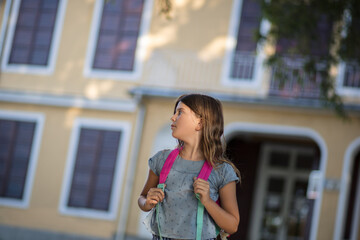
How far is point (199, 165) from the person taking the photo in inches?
119

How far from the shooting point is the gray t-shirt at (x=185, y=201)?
9.63 feet

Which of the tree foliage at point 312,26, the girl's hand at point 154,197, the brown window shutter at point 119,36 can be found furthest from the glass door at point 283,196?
the girl's hand at point 154,197

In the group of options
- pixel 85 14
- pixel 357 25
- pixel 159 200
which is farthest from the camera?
pixel 85 14

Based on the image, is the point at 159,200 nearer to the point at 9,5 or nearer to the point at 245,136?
the point at 245,136

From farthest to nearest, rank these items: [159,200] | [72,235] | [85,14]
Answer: [85,14], [72,235], [159,200]

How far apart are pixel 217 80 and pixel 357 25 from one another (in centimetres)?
350

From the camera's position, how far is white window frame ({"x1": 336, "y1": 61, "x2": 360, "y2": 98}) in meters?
12.8

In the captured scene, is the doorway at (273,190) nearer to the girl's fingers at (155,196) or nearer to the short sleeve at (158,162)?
the short sleeve at (158,162)

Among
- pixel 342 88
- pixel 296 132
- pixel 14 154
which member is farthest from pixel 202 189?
pixel 14 154

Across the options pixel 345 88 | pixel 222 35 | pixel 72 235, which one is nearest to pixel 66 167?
pixel 72 235

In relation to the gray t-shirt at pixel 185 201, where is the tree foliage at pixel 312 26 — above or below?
above

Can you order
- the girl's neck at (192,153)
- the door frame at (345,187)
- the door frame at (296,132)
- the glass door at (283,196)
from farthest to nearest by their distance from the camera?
the glass door at (283,196) → the door frame at (296,132) → the door frame at (345,187) → the girl's neck at (192,153)

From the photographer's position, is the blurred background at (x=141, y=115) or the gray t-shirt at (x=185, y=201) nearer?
the gray t-shirt at (x=185, y=201)

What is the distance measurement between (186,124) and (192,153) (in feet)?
0.47
